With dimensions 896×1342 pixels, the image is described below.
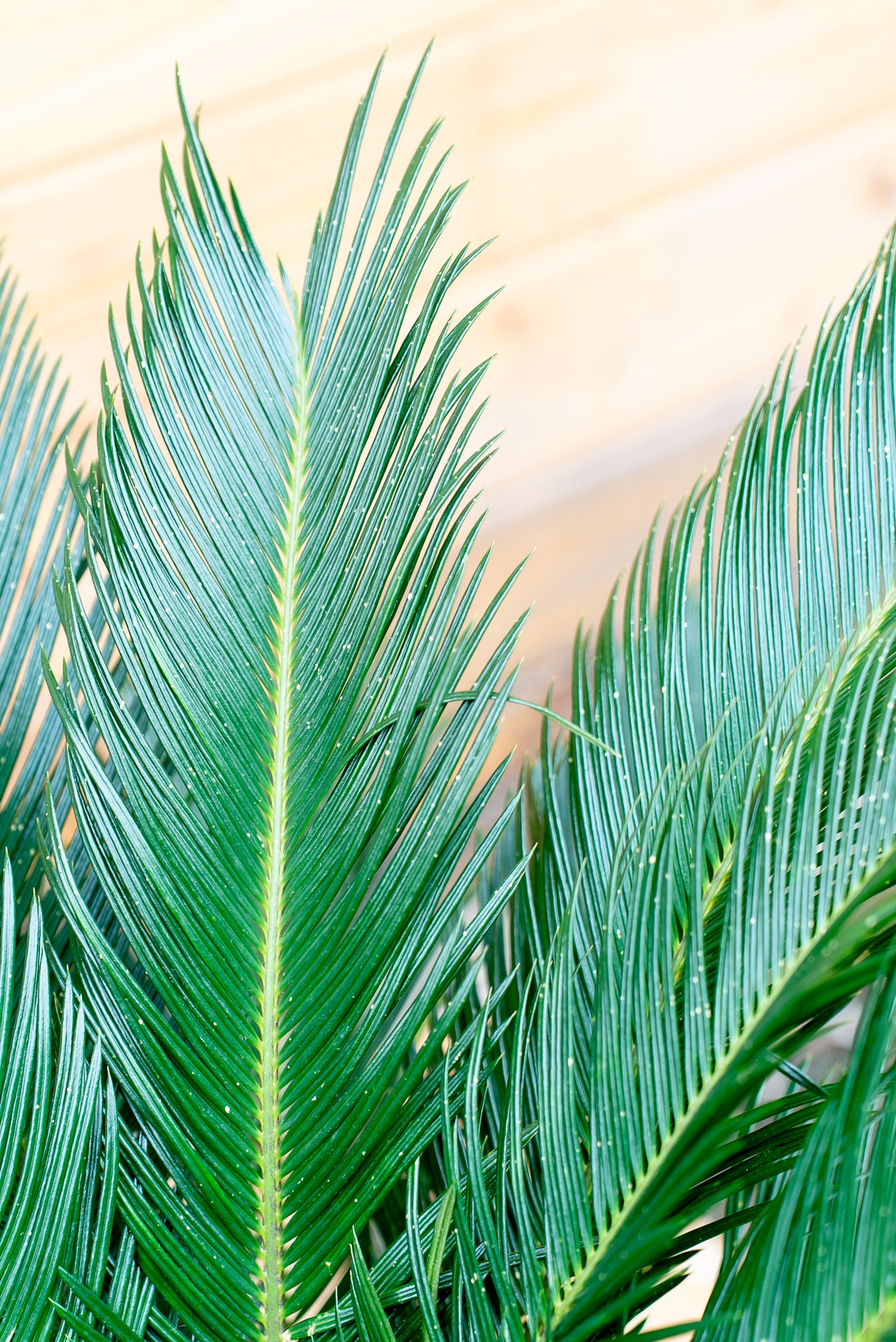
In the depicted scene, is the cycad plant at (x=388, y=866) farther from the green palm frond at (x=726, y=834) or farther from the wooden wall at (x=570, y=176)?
the wooden wall at (x=570, y=176)

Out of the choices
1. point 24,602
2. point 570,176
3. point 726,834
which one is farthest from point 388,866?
point 570,176

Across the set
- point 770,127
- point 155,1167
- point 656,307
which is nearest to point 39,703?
point 155,1167

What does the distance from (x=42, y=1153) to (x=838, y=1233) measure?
1.24 feet

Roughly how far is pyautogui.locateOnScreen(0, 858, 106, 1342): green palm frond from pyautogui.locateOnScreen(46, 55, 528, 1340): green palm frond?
0.02 meters

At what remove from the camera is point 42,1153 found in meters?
0.53

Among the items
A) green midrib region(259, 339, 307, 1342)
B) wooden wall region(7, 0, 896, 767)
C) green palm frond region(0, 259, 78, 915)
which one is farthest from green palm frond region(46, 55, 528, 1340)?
wooden wall region(7, 0, 896, 767)

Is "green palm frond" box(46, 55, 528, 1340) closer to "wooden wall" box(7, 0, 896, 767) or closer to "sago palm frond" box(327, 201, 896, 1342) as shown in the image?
"sago palm frond" box(327, 201, 896, 1342)

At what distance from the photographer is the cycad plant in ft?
1.54

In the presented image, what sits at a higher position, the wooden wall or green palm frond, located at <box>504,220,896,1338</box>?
the wooden wall

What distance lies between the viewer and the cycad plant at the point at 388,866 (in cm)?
47

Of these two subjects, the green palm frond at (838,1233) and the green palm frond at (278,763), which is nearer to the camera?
A: the green palm frond at (838,1233)

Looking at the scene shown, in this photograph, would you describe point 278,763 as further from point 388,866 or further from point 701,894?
point 701,894

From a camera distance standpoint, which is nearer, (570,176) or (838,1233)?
(838,1233)

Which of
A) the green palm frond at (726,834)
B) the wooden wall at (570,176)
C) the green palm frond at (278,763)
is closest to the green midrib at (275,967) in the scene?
the green palm frond at (278,763)
